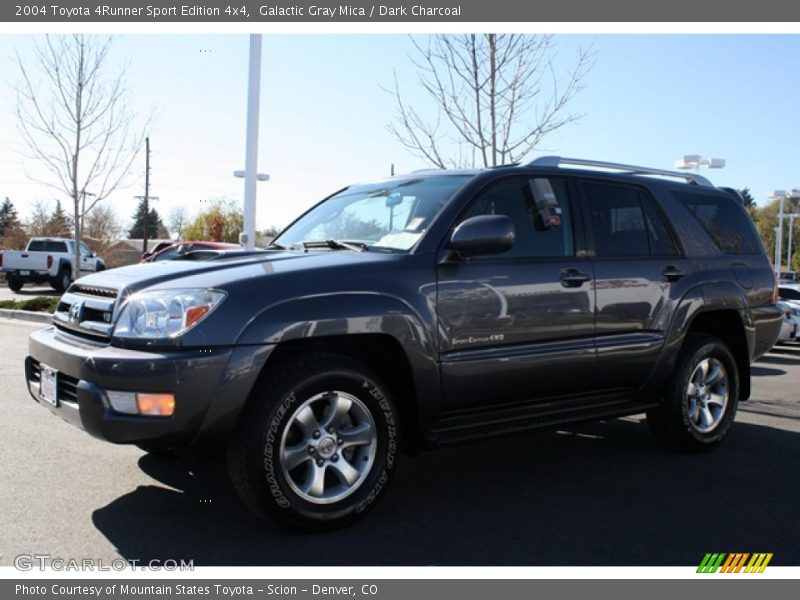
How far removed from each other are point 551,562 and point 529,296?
1.55 metres

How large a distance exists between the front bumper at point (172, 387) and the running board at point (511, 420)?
112 centimetres

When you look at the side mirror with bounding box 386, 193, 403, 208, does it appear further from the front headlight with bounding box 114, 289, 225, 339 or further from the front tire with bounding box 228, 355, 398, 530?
the front headlight with bounding box 114, 289, 225, 339

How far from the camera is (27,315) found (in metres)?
15.6

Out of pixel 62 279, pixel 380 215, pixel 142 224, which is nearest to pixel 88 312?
pixel 380 215

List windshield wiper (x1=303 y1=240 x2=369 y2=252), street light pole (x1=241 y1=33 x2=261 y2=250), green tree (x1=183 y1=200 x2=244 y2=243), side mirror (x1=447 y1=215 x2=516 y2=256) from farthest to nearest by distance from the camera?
green tree (x1=183 y1=200 x2=244 y2=243), street light pole (x1=241 y1=33 x2=261 y2=250), windshield wiper (x1=303 y1=240 x2=369 y2=252), side mirror (x1=447 y1=215 x2=516 y2=256)

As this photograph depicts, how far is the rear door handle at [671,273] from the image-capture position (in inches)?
204

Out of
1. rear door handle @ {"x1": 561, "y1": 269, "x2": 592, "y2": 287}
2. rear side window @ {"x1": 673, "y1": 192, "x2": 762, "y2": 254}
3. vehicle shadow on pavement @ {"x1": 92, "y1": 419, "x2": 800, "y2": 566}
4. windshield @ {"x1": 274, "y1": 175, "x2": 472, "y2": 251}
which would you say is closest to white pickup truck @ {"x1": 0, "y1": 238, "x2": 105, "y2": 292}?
windshield @ {"x1": 274, "y1": 175, "x2": 472, "y2": 251}

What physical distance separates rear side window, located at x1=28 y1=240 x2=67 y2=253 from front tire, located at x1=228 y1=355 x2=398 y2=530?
25071 mm

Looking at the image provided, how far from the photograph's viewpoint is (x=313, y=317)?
11.9 feet

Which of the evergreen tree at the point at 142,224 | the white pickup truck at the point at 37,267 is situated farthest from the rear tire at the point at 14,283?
the evergreen tree at the point at 142,224

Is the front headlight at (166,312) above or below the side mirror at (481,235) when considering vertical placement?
below

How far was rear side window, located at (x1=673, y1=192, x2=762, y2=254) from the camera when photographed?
570cm

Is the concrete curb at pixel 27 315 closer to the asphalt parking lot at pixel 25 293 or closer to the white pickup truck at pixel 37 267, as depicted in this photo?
the asphalt parking lot at pixel 25 293

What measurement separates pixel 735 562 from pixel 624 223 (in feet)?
7.94
